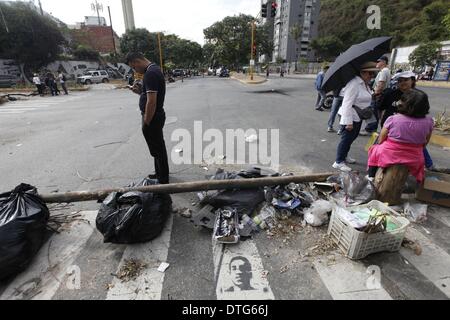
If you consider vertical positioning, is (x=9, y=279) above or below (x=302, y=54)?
below

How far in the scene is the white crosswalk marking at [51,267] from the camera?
7.18 ft

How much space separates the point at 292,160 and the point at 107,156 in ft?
13.0

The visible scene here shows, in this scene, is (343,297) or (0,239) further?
(0,239)

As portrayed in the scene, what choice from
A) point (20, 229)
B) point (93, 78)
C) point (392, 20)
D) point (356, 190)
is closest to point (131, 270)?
point (20, 229)

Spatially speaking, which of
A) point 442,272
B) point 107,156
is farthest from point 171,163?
point 442,272

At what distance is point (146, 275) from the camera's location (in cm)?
235

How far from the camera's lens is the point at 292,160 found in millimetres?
5059

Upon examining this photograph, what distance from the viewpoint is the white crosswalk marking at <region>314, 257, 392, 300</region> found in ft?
6.89

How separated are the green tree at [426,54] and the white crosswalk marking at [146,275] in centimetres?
3331

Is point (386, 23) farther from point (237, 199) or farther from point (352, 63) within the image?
point (237, 199)

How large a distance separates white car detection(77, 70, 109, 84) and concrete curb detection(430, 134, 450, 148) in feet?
113

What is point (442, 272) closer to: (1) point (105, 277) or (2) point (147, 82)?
(1) point (105, 277)

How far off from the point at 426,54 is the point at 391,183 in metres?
31.2
